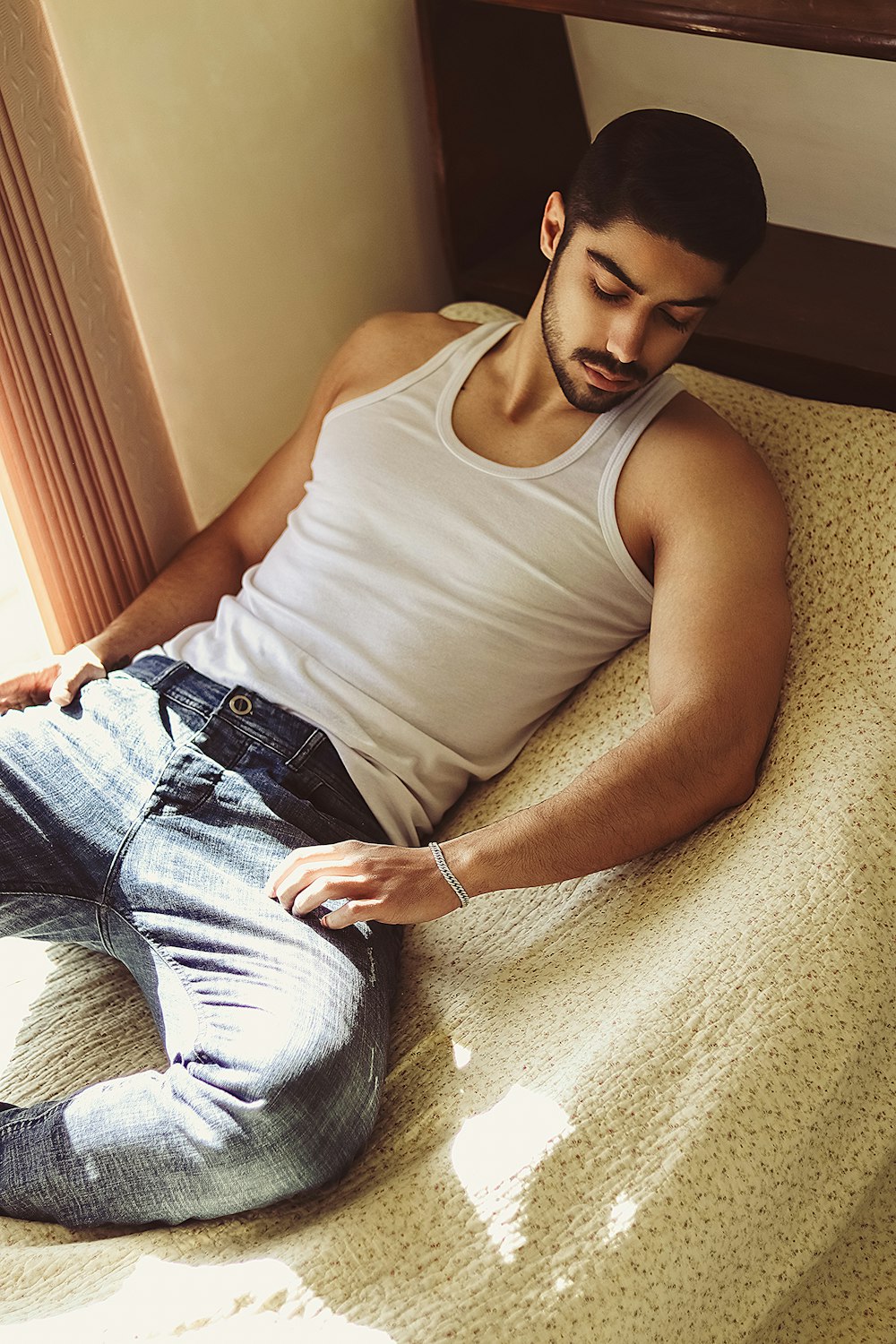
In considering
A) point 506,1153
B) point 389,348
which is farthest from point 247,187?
point 506,1153

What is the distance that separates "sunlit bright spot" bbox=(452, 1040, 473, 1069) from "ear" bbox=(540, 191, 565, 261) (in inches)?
35.7

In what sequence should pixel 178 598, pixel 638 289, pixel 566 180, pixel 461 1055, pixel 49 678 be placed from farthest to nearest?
1. pixel 566 180
2. pixel 178 598
3. pixel 49 678
4. pixel 638 289
5. pixel 461 1055

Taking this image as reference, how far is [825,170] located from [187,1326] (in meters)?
1.55

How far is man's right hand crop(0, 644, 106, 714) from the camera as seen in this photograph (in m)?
1.51

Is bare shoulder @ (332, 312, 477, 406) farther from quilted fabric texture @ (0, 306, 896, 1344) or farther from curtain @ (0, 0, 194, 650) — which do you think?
quilted fabric texture @ (0, 306, 896, 1344)

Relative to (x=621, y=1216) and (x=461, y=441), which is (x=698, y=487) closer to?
(x=461, y=441)

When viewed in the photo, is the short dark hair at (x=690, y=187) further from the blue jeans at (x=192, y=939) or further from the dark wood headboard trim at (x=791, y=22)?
the blue jeans at (x=192, y=939)

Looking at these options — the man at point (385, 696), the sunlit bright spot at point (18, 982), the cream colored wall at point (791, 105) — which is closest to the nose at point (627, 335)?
the man at point (385, 696)

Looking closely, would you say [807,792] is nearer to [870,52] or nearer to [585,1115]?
[585,1115]

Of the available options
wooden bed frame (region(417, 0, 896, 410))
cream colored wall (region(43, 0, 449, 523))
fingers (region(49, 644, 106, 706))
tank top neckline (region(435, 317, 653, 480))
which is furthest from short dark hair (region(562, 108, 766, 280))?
fingers (region(49, 644, 106, 706))

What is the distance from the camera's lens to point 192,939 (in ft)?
4.03

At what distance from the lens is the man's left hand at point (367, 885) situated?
3.89 ft

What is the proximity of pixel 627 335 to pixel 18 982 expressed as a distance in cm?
101

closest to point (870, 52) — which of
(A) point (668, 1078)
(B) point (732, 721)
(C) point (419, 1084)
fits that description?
(B) point (732, 721)
